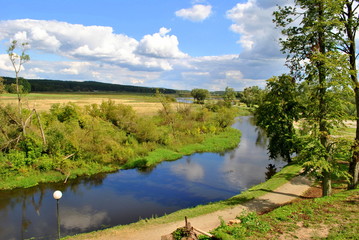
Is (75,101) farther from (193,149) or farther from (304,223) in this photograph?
(304,223)

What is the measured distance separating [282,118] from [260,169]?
8.45 meters

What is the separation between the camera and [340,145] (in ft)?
45.3

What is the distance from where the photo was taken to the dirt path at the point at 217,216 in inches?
511

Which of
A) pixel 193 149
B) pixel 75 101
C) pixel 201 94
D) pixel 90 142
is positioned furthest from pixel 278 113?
pixel 201 94

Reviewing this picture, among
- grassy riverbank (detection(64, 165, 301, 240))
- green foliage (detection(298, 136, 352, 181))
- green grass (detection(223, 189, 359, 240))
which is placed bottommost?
grassy riverbank (detection(64, 165, 301, 240))

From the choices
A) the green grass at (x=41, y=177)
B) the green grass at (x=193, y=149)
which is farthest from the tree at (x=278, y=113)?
the green grass at (x=41, y=177)

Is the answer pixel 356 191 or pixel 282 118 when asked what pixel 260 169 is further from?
pixel 356 191

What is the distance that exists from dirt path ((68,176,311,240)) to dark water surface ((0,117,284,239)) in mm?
4314

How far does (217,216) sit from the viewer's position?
15.0m

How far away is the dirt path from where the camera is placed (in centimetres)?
1297

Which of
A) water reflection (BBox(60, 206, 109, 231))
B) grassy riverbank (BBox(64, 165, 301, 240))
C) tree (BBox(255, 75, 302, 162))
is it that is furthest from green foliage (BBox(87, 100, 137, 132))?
grassy riverbank (BBox(64, 165, 301, 240))

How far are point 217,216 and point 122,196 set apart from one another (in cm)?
1024

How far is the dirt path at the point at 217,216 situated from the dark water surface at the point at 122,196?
4.31 meters

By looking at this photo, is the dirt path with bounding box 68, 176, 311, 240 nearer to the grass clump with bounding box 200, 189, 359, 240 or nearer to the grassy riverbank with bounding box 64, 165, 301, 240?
the grassy riverbank with bounding box 64, 165, 301, 240
